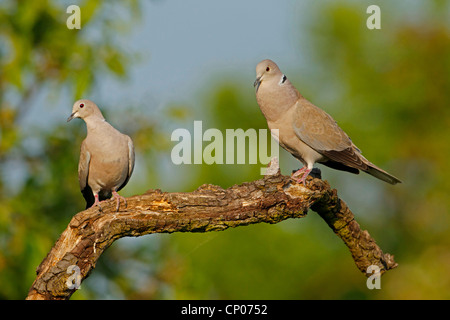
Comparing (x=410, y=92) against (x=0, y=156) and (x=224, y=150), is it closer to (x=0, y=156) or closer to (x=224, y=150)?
(x=224, y=150)

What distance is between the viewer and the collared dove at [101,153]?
261 inches

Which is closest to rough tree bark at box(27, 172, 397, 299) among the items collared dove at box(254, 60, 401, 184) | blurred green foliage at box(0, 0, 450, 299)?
collared dove at box(254, 60, 401, 184)

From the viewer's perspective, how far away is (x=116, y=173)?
6734 mm

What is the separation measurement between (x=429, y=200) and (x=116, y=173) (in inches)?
680

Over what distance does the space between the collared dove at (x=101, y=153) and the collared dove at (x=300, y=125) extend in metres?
1.31

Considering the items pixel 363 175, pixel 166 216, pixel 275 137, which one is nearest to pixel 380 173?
pixel 275 137

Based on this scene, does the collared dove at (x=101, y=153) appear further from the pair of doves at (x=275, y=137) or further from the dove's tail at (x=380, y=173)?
the dove's tail at (x=380, y=173)

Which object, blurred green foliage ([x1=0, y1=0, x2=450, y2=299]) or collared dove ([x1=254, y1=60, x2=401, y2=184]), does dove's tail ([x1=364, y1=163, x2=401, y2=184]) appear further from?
blurred green foliage ([x1=0, y1=0, x2=450, y2=299])

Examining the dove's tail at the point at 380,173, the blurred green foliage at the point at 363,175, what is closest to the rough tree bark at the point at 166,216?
the dove's tail at the point at 380,173

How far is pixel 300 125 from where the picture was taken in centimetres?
682

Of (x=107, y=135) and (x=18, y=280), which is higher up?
(x=107, y=135)

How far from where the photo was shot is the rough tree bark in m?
5.01

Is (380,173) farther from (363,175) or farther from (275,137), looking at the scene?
(363,175)

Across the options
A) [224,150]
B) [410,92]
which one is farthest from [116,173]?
[410,92]
